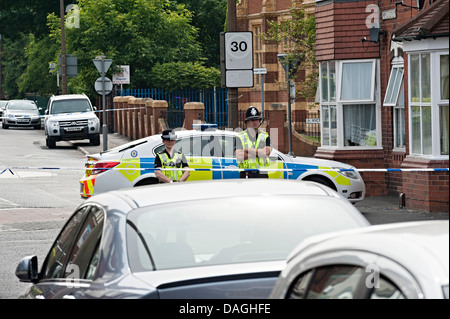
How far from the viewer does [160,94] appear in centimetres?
4100

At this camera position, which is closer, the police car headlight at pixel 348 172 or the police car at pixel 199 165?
the police car at pixel 199 165

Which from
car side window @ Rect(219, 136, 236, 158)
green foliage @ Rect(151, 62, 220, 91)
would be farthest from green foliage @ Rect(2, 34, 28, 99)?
car side window @ Rect(219, 136, 236, 158)

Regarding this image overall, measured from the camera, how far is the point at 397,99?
19.2 meters

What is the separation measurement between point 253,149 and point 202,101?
24.9 metres

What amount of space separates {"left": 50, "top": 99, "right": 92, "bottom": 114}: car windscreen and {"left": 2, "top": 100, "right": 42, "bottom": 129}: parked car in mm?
9928

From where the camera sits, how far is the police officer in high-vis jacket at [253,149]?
1265cm

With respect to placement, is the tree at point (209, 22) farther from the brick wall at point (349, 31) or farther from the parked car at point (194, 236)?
the parked car at point (194, 236)

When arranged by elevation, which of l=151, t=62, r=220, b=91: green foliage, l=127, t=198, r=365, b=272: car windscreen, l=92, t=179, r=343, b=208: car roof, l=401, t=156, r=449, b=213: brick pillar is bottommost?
l=401, t=156, r=449, b=213: brick pillar

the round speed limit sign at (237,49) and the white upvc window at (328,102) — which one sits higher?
the round speed limit sign at (237,49)

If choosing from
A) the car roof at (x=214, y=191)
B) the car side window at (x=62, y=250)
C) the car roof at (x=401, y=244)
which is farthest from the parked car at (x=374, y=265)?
the car side window at (x=62, y=250)

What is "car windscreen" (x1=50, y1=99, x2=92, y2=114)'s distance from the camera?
35.8m

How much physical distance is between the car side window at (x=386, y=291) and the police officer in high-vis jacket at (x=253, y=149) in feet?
31.4

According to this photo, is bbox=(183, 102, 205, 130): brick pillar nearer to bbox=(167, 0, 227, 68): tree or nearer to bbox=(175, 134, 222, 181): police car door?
bbox=(175, 134, 222, 181): police car door
